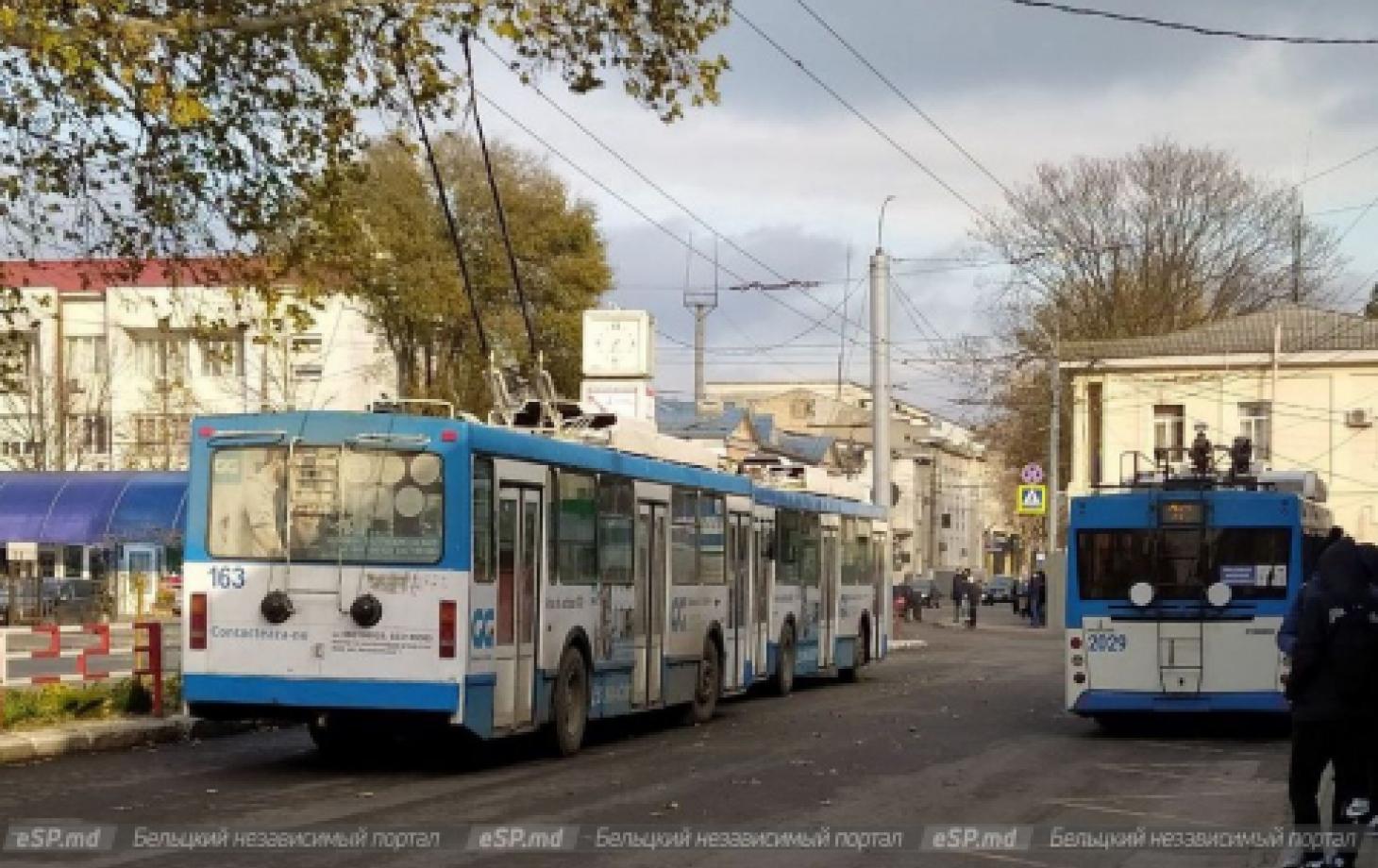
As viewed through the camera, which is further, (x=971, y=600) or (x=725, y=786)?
(x=971, y=600)

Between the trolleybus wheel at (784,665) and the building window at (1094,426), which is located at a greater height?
the building window at (1094,426)

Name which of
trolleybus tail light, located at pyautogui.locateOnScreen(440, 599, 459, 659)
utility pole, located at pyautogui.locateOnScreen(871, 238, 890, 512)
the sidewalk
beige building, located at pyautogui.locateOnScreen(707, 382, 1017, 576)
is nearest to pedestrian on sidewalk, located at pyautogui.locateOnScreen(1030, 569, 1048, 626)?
utility pole, located at pyautogui.locateOnScreen(871, 238, 890, 512)

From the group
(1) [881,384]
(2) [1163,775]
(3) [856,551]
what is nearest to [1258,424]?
(1) [881,384]

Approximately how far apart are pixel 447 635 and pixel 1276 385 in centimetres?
5067

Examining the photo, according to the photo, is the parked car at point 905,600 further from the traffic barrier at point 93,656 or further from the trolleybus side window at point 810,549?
the traffic barrier at point 93,656

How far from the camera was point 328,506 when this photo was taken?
16.2m

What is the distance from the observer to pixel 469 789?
50.0ft

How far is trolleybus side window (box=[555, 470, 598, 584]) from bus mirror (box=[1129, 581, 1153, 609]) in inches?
251

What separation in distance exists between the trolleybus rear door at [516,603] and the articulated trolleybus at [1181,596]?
283 inches

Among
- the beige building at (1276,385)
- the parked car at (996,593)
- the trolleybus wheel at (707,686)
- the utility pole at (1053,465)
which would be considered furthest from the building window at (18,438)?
the parked car at (996,593)

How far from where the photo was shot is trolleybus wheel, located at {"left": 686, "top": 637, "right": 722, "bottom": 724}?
903 inches

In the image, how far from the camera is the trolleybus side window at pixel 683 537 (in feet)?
70.9

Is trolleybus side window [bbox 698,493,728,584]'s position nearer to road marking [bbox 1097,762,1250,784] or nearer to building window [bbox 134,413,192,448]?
road marking [bbox 1097,762,1250,784]

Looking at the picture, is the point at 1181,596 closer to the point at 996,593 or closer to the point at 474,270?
the point at 474,270
